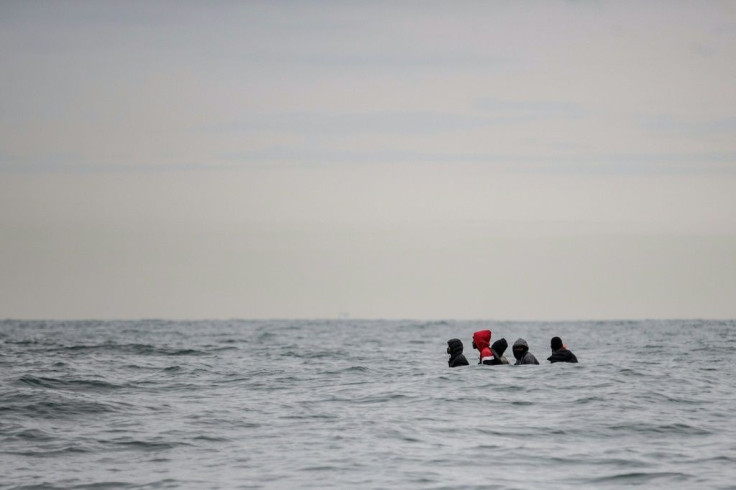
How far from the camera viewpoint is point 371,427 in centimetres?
1714

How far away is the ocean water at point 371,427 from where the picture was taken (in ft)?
44.0

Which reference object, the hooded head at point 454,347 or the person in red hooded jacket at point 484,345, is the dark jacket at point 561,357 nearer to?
the person in red hooded jacket at point 484,345

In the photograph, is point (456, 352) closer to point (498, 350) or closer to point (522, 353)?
point (498, 350)

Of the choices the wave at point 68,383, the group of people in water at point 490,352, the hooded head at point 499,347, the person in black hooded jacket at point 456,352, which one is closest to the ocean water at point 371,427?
the wave at point 68,383

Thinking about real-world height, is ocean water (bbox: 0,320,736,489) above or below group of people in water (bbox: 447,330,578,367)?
below

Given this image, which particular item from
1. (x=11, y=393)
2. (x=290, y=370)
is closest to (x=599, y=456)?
(x=11, y=393)

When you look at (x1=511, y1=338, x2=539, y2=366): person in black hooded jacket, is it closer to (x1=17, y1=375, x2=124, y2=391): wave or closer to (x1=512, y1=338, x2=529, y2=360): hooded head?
(x1=512, y1=338, x2=529, y2=360): hooded head

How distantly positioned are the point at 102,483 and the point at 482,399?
368 inches

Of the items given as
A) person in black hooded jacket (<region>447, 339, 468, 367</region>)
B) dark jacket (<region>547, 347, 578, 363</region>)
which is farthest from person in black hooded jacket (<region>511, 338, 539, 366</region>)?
person in black hooded jacket (<region>447, 339, 468, 367</region>)

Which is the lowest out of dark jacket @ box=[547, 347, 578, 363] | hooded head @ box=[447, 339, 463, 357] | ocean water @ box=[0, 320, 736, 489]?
ocean water @ box=[0, 320, 736, 489]

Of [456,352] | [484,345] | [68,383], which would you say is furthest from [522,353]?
[68,383]

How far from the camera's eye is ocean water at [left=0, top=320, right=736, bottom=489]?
528 inches

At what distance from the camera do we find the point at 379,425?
56.9ft

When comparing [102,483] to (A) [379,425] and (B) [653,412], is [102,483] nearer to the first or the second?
(A) [379,425]
